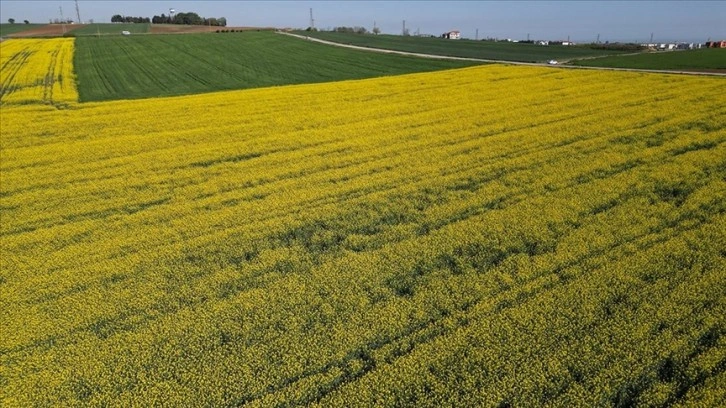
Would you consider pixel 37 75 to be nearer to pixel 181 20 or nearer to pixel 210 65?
pixel 210 65

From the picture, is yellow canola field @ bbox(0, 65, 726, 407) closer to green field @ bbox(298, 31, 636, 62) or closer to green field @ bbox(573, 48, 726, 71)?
green field @ bbox(573, 48, 726, 71)

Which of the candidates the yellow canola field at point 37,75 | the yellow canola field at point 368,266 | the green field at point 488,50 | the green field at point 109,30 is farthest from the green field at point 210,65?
the green field at point 109,30

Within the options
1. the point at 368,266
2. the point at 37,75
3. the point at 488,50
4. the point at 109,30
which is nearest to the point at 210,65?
the point at 37,75

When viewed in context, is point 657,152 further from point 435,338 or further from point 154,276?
point 154,276

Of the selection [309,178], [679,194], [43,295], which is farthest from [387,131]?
[43,295]

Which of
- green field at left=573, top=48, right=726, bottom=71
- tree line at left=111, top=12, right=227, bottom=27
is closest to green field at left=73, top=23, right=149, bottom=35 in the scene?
tree line at left=111, top=12, right=227, bottom=27

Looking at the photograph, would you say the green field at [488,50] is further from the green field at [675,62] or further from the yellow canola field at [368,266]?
the yellow canola field at [368,266]
